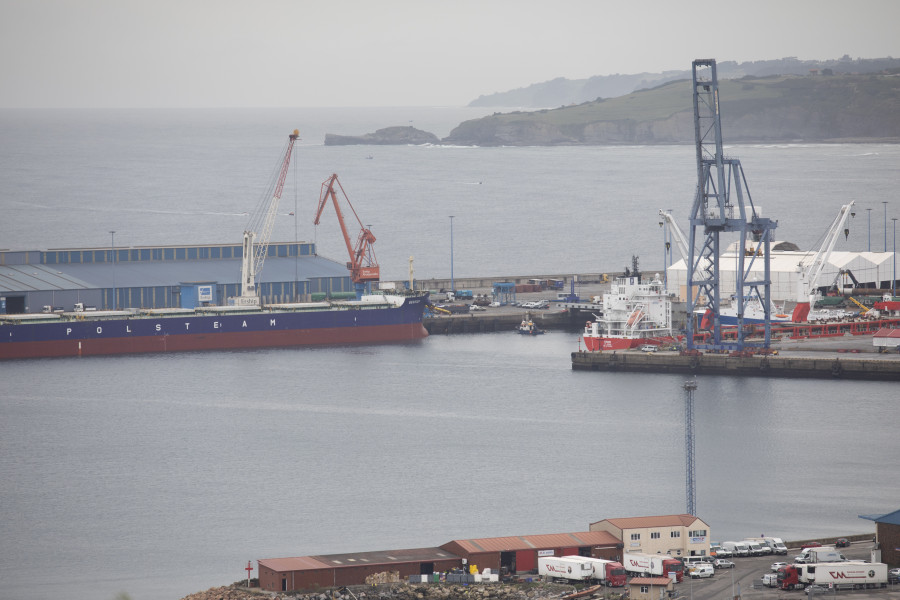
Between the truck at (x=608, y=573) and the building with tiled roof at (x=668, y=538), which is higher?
the building with tiled roof at (x=668, y=538)

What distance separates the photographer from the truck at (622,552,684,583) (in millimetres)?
20656

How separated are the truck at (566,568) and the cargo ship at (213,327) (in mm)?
26014

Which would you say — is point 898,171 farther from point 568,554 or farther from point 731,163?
point 568,554

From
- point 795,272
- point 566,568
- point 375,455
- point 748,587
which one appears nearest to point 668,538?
point 566,568

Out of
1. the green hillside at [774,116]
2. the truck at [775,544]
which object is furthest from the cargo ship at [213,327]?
the green hillside at [774,116]

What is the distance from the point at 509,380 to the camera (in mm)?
39656

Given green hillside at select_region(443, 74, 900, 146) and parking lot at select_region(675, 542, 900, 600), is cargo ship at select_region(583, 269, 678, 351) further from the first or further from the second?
green hillside at select_region(443, 74, 900, 146)

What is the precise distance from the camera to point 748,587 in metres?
20.0

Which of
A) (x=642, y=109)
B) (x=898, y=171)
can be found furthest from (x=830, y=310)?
(x=642, y=109)

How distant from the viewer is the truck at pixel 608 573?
68.2ft

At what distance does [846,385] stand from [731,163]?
7.13 m

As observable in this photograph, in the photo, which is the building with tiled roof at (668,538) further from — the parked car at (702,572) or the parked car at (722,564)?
the parked car at (702,572)

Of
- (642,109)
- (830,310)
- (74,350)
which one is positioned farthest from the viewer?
(642,109)

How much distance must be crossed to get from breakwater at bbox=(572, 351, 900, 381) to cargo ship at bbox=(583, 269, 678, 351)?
126cm
